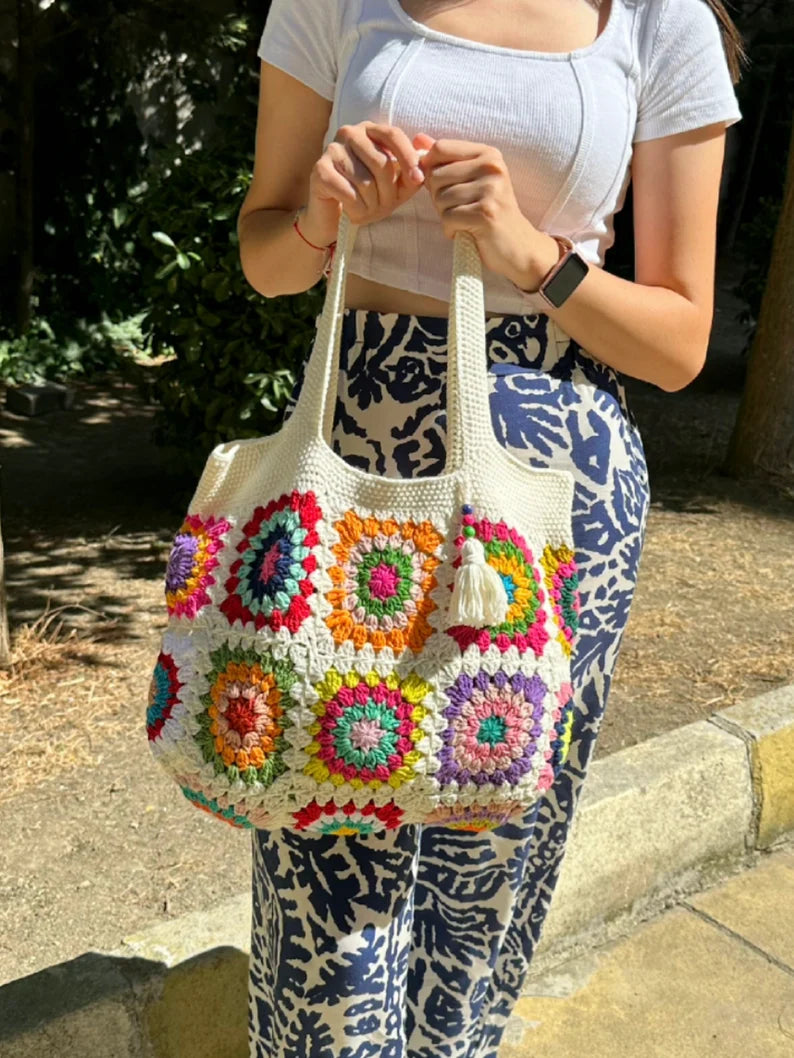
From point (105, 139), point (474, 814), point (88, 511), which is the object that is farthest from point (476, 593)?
point (105, 139)

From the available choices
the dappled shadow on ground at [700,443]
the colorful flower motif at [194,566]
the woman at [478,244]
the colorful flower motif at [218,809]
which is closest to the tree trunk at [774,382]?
the dappled shadow on ground at [700,443]

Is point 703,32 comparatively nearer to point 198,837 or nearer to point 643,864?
point 643,864

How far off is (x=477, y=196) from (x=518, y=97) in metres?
0.17

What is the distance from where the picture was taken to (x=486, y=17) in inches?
61.2

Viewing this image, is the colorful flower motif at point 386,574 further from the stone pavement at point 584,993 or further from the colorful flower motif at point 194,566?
the stone pavement at point 584,993

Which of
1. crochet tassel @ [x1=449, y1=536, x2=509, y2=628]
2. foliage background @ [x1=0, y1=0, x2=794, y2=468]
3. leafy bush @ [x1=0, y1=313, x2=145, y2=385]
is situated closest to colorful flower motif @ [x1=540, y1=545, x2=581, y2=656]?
crochet tassel @ [x1=449, y1=536, x2=509, y2=628]

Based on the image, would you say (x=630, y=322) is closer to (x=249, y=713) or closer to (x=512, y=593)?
(x=512, y=593)

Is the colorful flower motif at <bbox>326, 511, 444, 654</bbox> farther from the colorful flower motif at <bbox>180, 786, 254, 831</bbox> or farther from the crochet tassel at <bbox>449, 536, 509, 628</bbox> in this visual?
the colorful flower motif at <bbox>180, 786, 254, 831</bbox>

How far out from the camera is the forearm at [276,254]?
5.48 ft

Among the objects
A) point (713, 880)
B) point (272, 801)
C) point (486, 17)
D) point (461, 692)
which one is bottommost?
point (713, 880)

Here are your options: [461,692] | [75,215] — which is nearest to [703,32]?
[461,692]

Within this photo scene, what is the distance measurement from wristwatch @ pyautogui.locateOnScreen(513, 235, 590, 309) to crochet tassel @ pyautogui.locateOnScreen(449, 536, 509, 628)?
0.36 meters

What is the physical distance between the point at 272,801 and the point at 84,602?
12.1ft

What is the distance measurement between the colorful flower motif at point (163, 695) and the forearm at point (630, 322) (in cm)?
62
